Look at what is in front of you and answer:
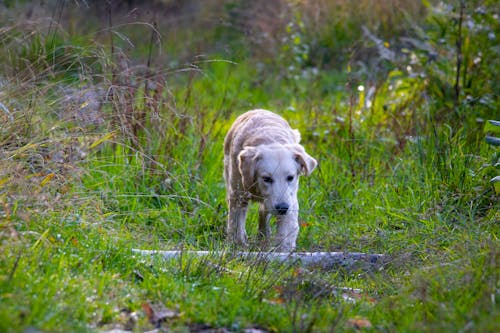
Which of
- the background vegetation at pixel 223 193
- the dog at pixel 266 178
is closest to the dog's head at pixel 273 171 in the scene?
the dog at pixel 266 178

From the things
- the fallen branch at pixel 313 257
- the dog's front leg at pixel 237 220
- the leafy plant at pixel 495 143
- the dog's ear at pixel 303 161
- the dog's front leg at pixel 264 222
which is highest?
the leafy plant at pixel 495 143

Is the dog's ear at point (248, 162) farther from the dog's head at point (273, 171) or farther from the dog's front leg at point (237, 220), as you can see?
the dog's front leg at point (237, 220)

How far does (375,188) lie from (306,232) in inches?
38.2

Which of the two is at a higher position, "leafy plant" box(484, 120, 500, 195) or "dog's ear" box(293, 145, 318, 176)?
"leafy plant" box(484, 120, 500, 195)

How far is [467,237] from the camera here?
4.84 m

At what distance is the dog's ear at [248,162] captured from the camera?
579cm

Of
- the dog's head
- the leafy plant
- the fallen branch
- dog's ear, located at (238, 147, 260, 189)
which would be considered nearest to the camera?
the fallen branch

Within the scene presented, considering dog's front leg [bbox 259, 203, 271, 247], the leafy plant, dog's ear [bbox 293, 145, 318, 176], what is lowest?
dog's front leg [bbox 259, 203, 271, 247]

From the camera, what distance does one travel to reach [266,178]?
577 cm

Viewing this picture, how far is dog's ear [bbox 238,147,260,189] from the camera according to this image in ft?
19.0

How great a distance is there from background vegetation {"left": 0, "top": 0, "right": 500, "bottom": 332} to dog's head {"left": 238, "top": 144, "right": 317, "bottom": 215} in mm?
406

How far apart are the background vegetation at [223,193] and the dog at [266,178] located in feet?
0.93

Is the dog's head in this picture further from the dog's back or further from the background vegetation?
the background vegetation

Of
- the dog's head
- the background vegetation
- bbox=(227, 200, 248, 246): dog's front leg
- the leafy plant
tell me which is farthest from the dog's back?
the leafy plant
